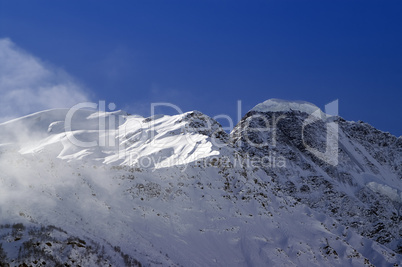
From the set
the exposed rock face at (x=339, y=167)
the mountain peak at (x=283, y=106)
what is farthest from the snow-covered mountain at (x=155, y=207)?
the mountain peak at (x=283, y=106)

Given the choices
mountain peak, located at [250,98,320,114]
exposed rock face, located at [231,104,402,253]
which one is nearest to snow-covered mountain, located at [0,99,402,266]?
exposed rock face, located at [231,104,402,253]

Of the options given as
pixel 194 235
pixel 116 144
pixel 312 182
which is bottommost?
pixel 194 235

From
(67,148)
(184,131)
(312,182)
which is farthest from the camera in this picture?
(312,182)

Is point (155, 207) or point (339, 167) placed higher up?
point (339, 167)

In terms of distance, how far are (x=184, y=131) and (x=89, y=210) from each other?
3082cm

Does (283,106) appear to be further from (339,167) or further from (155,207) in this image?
(155,207)

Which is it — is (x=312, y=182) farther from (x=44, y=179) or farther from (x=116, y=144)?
(x=44, y=179)

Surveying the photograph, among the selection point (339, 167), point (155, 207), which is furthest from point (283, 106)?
point (155, 207)

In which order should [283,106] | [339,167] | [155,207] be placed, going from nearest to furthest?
1. [155,207]
2. [339,167]
3. [283,106]

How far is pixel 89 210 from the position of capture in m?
27.4

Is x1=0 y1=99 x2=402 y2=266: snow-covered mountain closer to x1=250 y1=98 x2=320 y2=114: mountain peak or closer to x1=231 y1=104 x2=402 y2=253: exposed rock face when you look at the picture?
x1=231 y1=104 x2=402 y2=253: exposed rock face

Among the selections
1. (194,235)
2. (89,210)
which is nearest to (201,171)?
(194,235)

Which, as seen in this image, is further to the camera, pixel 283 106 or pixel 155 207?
pixel 283 106

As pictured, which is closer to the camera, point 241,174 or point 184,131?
point 241,174
